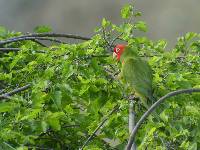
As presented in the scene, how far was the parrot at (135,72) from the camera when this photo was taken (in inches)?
163

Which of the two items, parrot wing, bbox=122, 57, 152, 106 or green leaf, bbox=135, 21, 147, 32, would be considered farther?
green leaf, bbox=135, 21, 147, 32

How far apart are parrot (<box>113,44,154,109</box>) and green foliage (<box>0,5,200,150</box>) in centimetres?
6

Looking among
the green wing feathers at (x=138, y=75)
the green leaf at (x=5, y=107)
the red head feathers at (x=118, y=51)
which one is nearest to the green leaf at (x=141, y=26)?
the red head feathers at (x=118, y=51)

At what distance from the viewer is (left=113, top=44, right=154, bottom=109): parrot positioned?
4129 millimetres

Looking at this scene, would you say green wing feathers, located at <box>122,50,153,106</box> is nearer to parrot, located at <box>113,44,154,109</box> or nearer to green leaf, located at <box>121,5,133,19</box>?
parrot, located at <box>113,44,154,109</box>

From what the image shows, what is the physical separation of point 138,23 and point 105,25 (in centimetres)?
34

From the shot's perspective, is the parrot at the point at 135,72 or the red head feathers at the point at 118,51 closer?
the parrot at the point at 135,72

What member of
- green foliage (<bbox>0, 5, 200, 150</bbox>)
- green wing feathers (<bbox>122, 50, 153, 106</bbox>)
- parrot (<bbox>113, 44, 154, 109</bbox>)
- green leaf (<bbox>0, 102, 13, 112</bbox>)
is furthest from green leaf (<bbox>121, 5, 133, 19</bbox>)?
green leaf (<bbox>0, 102, 13, 112</bbox>)

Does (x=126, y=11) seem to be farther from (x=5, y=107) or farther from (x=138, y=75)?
(x=5, y=107)

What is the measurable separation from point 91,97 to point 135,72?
377mm

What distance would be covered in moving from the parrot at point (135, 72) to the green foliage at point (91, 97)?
60 mm

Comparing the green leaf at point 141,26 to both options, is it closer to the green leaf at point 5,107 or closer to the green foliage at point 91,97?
the green foliage at point 91,97

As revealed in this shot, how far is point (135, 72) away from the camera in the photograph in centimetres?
442

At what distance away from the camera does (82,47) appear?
4.37 meters
